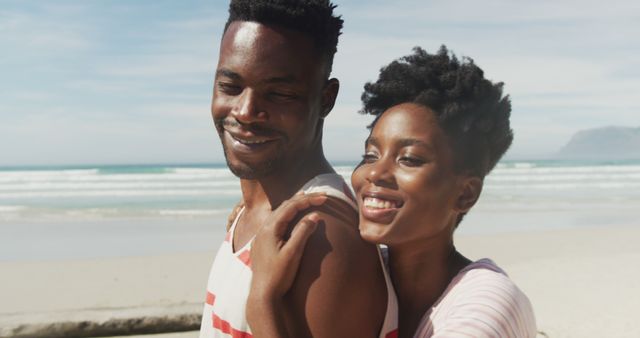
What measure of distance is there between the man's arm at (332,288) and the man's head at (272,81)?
11.4 inches

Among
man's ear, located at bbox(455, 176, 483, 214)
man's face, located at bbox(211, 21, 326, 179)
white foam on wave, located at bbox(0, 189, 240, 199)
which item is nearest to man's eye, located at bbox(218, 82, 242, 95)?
man's face, located at bbox(211, 21, 326, 179)

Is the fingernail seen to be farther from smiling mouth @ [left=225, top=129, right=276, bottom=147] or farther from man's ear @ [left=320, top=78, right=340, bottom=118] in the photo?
man's ear @ [left=320, top=78, right=340, bottom=118]

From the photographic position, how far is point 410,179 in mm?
1843

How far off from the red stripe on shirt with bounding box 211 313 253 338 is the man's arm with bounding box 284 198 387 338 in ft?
0.56

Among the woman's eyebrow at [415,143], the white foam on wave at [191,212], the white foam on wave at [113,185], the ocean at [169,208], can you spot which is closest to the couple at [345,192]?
the woman's eyebrow at [415,143]

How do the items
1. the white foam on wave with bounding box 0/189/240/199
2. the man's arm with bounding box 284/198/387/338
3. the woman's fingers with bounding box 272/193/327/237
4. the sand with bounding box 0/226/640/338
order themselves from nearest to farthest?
the man's arm with bounding box 284/198/387/338
the woman's fingers with bounding box 272/193/327/237
the sand with bounding box 0/226/640/338
the white foam on wave with bounding box 0/189/240/199

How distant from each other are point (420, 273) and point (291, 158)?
0.52m

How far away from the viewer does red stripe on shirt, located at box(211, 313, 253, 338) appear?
1782mm

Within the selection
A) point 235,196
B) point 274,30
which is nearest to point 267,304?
point 274,30

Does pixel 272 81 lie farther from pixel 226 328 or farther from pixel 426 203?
pixel 226 328

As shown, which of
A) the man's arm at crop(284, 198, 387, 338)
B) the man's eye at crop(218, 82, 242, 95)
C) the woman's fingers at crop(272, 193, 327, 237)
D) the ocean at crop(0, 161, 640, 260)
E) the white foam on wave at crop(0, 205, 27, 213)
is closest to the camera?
the man's arm at crop(284, 198, 387, 338)

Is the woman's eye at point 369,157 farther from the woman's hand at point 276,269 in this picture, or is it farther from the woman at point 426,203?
the woman's hand at point 276,269

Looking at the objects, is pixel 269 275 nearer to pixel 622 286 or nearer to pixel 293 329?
pixel 293 329

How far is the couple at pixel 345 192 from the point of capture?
1662mm
